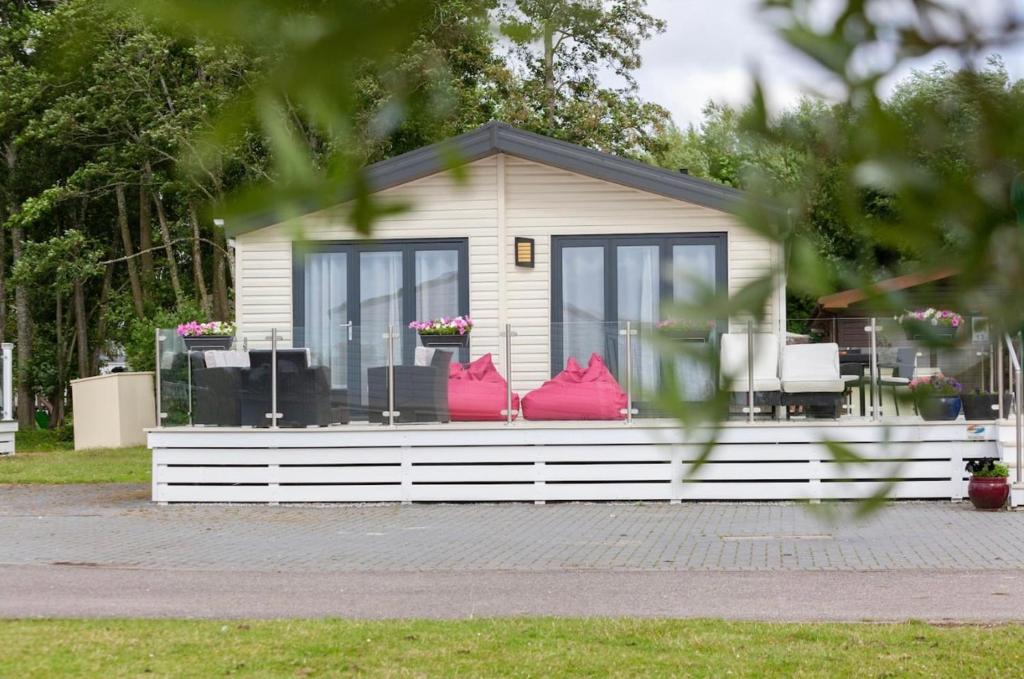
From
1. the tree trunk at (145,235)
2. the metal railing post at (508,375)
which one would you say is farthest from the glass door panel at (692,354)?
the tree trunk at (145,235)

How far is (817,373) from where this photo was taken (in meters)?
14.4

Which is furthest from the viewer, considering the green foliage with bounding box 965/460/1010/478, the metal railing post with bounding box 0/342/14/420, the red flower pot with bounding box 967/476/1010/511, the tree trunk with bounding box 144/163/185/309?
the tree trunk with bounding box 144/163/185/309

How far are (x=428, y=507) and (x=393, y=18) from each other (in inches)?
543

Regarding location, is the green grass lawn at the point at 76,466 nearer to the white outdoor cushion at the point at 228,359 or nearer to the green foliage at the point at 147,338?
the green foliage at the point at 147,338

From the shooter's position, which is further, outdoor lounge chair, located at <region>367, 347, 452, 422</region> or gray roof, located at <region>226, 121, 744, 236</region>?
gray roof, located at <region>226, 121, 744, 236</region>

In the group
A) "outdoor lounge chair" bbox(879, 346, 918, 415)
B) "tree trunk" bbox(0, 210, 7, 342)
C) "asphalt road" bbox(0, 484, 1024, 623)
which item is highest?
"tree trunk" bbox(0, 210, 7, 342)

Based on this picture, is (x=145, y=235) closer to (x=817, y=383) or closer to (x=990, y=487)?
(x=817, y=383)

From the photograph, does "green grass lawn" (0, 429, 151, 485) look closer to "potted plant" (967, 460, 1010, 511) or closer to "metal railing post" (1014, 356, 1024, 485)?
"potted plant" (967, 460, 1010, 511)

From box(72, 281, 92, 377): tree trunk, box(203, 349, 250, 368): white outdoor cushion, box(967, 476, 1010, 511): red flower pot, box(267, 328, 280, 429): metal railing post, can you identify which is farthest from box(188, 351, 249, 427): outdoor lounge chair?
box(72, 281, 92, 377): tree trunk

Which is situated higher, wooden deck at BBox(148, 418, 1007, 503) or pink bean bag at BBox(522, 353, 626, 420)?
pink bean bag at BBox(522, 353, 626, 420)

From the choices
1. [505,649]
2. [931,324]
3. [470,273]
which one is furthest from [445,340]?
[931,324]

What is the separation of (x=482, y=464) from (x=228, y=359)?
2.80m

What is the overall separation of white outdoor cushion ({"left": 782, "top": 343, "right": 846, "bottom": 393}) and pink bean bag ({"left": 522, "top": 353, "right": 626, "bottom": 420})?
184cm

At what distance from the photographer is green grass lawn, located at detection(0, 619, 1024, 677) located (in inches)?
267
